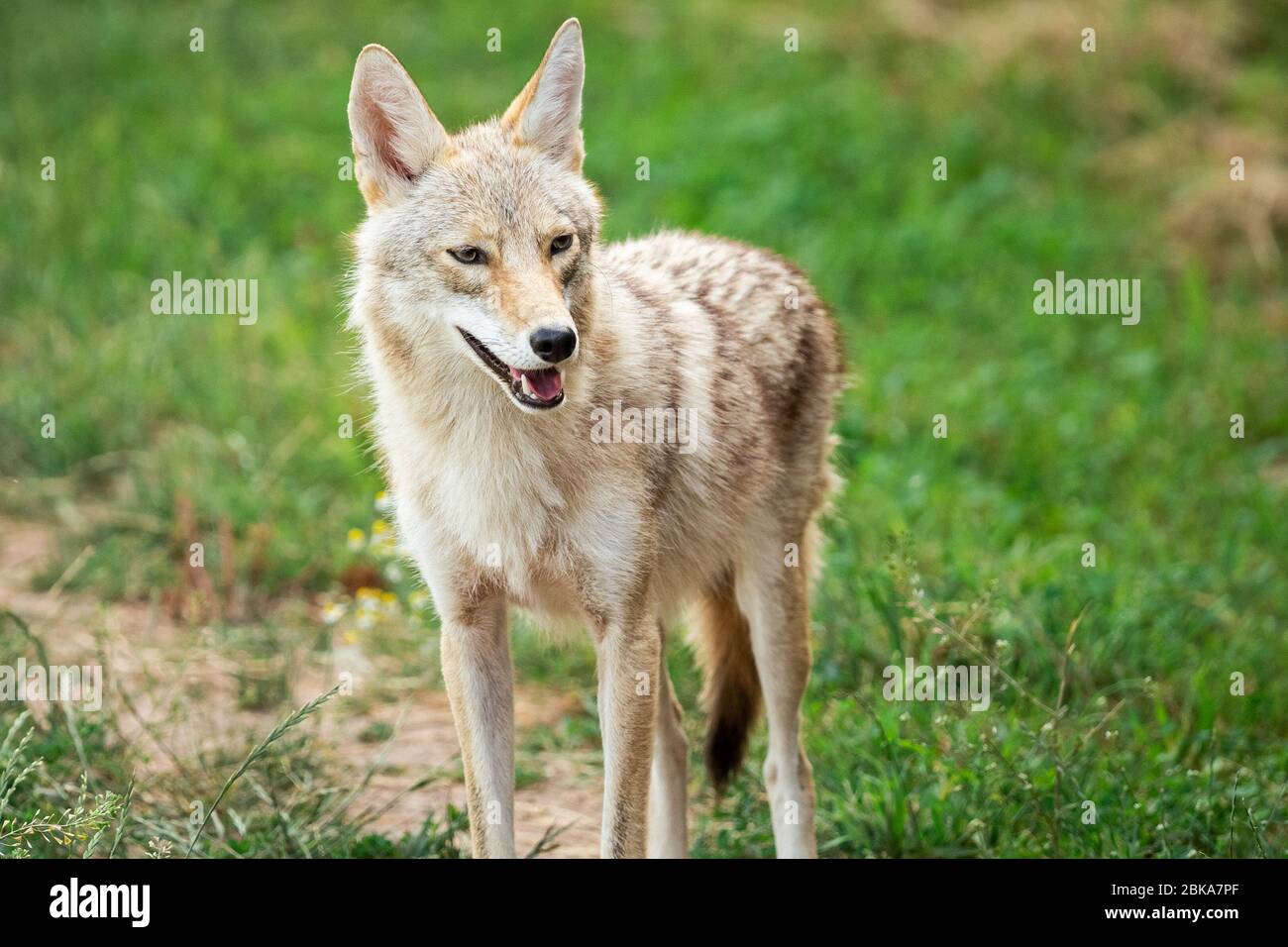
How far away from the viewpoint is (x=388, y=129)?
4.35 m

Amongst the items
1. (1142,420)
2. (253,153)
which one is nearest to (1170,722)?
(1142,420)

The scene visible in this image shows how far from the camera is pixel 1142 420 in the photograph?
8516mm

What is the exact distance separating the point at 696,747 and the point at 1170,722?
1.79 metres

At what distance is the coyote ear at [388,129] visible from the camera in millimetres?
4250

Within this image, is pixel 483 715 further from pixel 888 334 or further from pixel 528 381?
pixel 888 334
